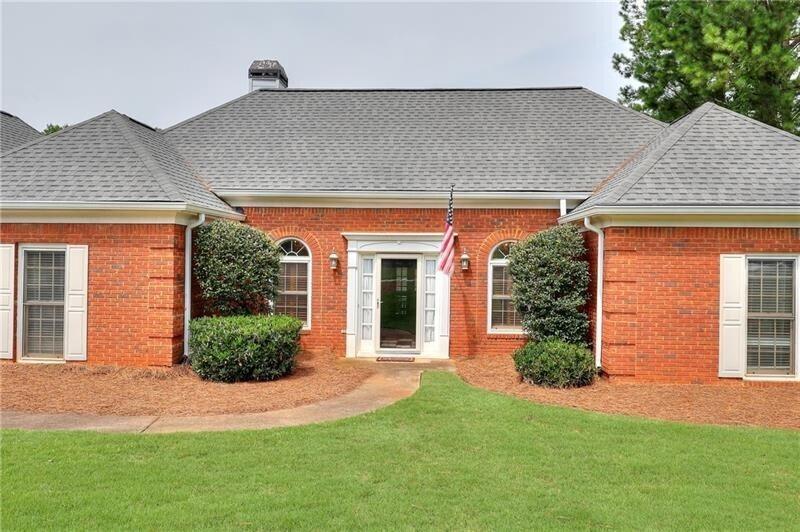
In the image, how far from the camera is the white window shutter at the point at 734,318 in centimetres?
924

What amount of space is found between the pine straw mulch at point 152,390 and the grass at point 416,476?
1339 mm

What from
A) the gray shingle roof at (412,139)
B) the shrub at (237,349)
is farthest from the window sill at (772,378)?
the shrub at (237,349)

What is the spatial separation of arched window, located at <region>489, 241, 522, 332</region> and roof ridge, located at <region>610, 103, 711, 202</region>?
3106mm

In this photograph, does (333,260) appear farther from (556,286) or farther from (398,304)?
(556,286)

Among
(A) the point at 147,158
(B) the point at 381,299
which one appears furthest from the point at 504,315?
(A) the point at 147,158

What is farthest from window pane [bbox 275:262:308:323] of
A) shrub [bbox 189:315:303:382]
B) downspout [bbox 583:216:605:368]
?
downspout [bbox 583:216:605:368]

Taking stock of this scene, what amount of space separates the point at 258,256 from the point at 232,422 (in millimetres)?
4370

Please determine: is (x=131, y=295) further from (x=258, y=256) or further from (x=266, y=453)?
(x=266, y=453)

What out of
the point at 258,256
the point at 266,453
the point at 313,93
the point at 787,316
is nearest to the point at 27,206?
the point at 258,256

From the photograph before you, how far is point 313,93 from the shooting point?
16.3 metres

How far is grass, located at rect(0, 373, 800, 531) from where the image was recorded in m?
4.37

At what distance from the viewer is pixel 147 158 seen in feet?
36.6

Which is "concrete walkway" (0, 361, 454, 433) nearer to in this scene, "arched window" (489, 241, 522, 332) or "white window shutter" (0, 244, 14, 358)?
"white window shutter" (0, 244, 14, 358)

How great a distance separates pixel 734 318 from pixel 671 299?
112cm
